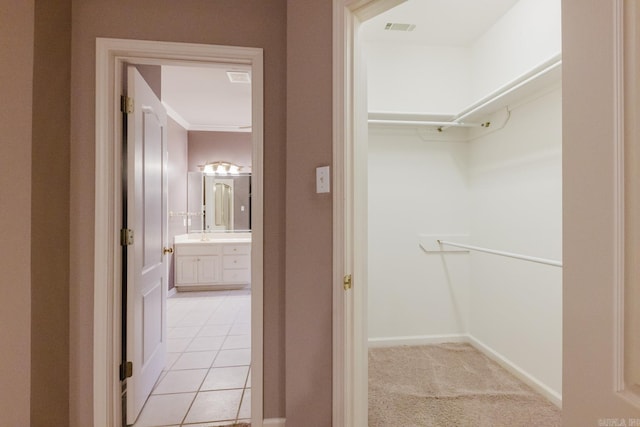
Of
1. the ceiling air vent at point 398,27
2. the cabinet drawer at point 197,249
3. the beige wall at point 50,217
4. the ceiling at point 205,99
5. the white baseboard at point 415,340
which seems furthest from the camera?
the cabinet drawer at point 197,249

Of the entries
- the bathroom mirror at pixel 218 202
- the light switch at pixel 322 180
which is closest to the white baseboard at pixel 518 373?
the light switch at pixel 322 180

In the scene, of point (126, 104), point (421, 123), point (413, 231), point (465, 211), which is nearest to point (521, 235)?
point (465, 211)

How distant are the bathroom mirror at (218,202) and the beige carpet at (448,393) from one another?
352 cm

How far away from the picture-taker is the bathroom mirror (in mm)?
5172

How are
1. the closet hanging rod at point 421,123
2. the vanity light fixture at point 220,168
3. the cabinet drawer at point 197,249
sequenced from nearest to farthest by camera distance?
the closet hanging rod at point 421,123, the cabinet drawer at point 197,249, the vanity light fixture at point 220,168

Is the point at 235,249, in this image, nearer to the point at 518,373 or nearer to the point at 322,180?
the point at 322,180

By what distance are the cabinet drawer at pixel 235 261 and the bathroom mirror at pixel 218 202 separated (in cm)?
63

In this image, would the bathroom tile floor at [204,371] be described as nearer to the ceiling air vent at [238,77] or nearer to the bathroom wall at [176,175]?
the bathroom wall at [176,175]

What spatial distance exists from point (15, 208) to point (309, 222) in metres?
1.41

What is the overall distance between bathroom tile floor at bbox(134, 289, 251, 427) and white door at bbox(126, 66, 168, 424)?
15cm

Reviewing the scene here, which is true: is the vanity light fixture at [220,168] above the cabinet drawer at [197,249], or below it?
above

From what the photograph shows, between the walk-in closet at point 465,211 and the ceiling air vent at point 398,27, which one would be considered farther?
the ceiling air vent at point 398,27

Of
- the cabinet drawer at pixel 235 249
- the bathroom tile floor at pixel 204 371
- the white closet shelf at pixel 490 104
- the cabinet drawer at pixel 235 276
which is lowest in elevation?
the bathroom tile floor at pixel 204 371

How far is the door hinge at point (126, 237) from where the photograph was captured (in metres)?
1.78
